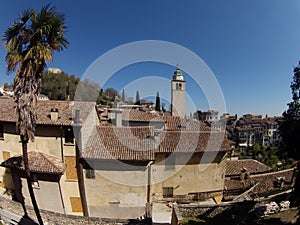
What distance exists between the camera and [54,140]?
50.5ft

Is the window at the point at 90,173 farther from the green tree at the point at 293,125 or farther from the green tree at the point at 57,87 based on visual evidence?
the green tree at the point at 57,87

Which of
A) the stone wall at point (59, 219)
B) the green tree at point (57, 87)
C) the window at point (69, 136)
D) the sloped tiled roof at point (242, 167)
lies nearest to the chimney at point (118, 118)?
the window at point (69, 136)

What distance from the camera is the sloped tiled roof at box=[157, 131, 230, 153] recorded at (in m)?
15.8

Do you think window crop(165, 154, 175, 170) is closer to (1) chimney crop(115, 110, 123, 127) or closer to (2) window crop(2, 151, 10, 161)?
(1) chimney crop(115, 110, 123, 127)

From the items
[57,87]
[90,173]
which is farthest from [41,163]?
[57,87]

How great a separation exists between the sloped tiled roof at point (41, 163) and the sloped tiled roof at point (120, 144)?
2218 millimetres

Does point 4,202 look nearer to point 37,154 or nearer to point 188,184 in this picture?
point 37,154

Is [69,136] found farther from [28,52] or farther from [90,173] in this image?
[28,52]

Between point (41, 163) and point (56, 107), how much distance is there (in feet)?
15.8

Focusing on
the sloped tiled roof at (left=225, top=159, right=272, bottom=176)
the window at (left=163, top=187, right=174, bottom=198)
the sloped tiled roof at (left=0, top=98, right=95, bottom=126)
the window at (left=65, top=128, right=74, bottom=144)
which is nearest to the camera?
the sloped tiled roof at (left=0, top=98, right=95, bottom=126)

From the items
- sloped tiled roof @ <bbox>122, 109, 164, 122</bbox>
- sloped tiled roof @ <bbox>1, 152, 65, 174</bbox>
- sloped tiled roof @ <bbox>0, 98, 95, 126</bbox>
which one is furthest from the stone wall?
sloped tiled roof @ <bbox>122, 109, 164, 122</bbox>

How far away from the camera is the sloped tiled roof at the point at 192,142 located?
15.8m

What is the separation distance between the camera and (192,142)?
653 inches

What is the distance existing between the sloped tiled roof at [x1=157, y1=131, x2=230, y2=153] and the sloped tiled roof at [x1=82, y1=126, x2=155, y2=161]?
1234mm
